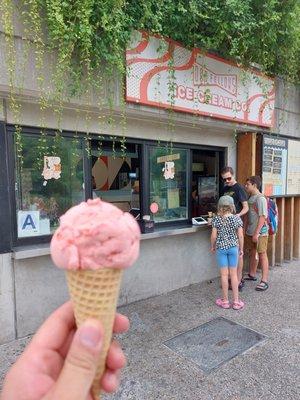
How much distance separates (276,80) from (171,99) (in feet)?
9.45

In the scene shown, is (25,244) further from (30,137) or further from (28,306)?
(30,137)

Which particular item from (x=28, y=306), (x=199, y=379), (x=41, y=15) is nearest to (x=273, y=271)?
(x=199, y=379)

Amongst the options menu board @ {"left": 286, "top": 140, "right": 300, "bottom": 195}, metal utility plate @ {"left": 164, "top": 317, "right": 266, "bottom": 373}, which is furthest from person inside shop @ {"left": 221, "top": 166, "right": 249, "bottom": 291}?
menu board @ {"left": 286, "top": 140, "right": 300, "bottom": 195}

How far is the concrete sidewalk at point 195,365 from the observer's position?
2791 mm

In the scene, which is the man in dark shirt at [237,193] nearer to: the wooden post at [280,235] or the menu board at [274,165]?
the menu board at [274,165]

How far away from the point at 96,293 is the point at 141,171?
3.77 metres

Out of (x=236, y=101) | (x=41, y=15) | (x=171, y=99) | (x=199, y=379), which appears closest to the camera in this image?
(x=199, y=379)

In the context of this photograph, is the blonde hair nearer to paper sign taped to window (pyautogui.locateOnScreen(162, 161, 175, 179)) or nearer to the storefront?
the storefront

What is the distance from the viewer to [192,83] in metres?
4.47

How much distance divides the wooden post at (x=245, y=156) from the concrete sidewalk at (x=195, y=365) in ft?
7.04

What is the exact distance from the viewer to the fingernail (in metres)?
1.06

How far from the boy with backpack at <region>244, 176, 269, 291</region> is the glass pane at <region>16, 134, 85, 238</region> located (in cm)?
290

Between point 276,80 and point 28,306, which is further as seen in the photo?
point 276,80

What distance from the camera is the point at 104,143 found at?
452 centimetres
